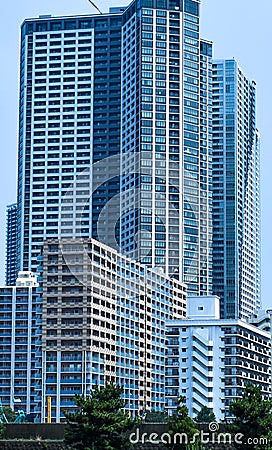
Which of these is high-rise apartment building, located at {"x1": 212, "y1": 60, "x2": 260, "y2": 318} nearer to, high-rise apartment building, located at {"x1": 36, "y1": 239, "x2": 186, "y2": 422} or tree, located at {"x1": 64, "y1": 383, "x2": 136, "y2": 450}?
high-rise apartment building, located at {"x1": 36, "y1": 239, "x2": 186, "y2": 422}

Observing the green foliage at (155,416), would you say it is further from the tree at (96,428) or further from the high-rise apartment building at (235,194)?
the tree at (96,428)

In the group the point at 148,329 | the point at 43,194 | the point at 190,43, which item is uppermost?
the point at 190,43

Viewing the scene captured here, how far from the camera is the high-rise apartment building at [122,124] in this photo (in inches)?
2292

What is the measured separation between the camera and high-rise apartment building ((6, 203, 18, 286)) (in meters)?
88.3

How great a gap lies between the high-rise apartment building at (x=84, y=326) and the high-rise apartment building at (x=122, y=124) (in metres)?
2.81

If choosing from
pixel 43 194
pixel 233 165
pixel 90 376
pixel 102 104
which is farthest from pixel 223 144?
pixel 90 376

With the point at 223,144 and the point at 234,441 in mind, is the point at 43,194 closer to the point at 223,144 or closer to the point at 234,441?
the point at 223,144

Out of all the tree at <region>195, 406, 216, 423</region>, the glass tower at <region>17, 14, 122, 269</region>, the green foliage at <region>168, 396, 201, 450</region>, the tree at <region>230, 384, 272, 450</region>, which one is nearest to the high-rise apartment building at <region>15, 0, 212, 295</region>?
the glass tower at <region>17, 14, 122, 269</region>

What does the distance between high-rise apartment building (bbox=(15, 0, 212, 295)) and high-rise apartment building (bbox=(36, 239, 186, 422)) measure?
2.81 metres

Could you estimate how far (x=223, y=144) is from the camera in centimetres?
8038

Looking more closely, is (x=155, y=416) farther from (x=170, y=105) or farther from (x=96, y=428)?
(x=96, y=428)

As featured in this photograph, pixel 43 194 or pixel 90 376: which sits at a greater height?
pixel 43 194

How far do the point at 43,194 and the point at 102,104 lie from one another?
9.07 meters

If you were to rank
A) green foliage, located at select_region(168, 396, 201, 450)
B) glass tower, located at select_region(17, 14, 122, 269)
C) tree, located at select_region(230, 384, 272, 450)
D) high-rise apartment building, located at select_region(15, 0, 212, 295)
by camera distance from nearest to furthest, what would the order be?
green foliage, located at select_region(168, 396, 201, 450) → tree, located at select_region(230, 384, 272, 450) → high-rise apartment building, located at select_region(15, 0, 212, 295) → glass tower, located at select_region(17, 14, 122, 269)
